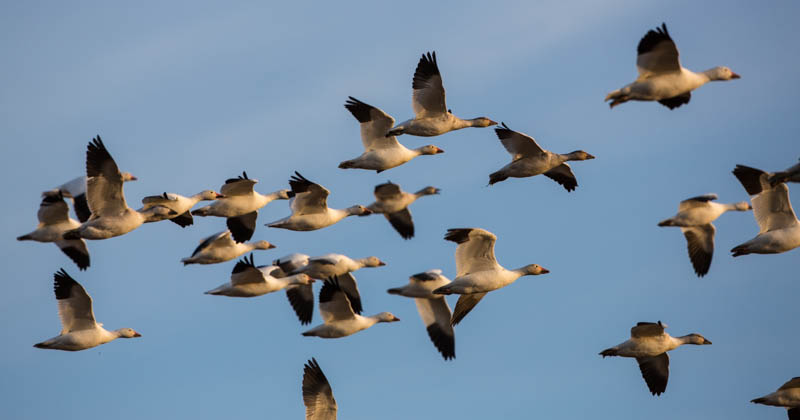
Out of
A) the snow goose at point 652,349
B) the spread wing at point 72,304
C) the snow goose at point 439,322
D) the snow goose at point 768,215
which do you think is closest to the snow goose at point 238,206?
the spread wing at point 72,304

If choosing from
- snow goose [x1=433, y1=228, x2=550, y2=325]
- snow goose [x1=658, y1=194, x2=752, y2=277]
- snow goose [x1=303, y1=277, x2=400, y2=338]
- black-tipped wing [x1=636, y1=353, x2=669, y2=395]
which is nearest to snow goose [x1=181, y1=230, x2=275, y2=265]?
snow goose [x1=303, y1=277, x2=400, y2=338]

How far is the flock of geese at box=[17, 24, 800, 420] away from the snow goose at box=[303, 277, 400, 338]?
0.07 feet

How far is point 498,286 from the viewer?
2216 cm

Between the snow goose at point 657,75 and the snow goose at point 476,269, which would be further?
the snow goose at point 476,269

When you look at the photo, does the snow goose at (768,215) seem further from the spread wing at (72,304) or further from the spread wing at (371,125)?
the spread wing at (72,304)

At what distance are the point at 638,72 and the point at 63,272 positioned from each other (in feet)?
31.4

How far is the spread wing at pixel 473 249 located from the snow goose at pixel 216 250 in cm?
463

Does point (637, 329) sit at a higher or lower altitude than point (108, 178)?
lower

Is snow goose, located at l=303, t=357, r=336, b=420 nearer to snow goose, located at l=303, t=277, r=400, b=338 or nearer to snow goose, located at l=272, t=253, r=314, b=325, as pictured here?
snow goose, located at l=303, t=277, r=400, b=338

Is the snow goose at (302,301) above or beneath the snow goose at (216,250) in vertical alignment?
beneath

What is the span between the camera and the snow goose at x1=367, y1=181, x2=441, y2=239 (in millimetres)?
25844

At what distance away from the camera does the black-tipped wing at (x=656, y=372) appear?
76.8ft

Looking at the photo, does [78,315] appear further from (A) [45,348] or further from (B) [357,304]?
(B) [357,304]

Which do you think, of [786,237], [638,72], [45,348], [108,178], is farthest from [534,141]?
[45,348]
